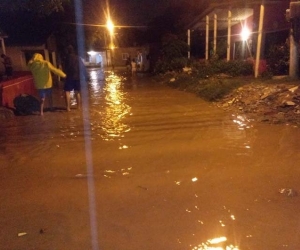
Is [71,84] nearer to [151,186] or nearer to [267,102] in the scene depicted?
[267,102]

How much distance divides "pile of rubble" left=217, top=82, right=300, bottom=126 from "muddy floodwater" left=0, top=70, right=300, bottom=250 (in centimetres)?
51

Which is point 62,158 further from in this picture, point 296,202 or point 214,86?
point 214,86

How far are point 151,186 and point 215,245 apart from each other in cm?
149

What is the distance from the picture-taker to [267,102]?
8.91 meters

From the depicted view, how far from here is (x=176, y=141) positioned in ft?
21.6

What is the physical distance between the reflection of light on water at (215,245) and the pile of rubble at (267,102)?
4.94m

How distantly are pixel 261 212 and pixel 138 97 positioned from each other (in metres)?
9.62

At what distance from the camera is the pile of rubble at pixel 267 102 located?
7.97m

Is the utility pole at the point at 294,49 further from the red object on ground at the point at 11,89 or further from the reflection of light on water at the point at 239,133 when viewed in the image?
the red object on ground at the point at 11,89

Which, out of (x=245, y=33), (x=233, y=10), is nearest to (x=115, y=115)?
(x=233, y=10)

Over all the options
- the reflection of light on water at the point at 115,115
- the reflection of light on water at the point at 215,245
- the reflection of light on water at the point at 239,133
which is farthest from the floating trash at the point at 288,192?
the reflection of light on water at the point at 115,115

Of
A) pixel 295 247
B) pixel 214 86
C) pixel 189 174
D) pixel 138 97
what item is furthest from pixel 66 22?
pixel 295 247

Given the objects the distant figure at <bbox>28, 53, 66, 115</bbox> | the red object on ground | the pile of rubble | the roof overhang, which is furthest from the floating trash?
the roof overhang

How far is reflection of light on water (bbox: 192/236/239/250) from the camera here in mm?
3154
